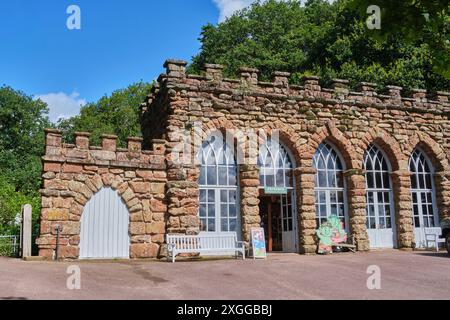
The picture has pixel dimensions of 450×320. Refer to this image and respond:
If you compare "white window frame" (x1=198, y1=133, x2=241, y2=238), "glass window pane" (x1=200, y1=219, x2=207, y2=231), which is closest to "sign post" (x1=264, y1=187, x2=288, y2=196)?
"white window frame" (x1=198, y1=133, x2=241, y2=238)

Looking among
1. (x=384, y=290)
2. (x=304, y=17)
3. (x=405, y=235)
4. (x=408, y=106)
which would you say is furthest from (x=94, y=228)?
(x=304, y=17)

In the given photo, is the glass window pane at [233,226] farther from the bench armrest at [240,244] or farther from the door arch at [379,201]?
the door arch at [379,201]

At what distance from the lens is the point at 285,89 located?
14.9 meters

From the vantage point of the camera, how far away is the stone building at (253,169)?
1248 centimetres

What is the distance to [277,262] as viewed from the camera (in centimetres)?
1154

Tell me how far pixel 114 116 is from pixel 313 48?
15763 millimetres

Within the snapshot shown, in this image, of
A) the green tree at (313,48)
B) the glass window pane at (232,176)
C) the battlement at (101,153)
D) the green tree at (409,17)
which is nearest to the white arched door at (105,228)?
the battlement at (101,153)

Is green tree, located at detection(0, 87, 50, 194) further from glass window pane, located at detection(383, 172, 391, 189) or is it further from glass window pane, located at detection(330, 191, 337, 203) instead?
glass window pane, located at detection(383, 172, 391, 189)

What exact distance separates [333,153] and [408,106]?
345 centimetres

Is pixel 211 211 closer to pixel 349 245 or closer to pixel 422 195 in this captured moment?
pixel 349 245

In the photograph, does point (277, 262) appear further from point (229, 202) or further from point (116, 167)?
point (116, 167)

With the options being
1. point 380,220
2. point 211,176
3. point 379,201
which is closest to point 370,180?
point 379,201

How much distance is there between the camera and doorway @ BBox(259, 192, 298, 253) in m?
14.8

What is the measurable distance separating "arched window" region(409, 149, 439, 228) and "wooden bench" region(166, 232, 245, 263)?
683 centimetres
